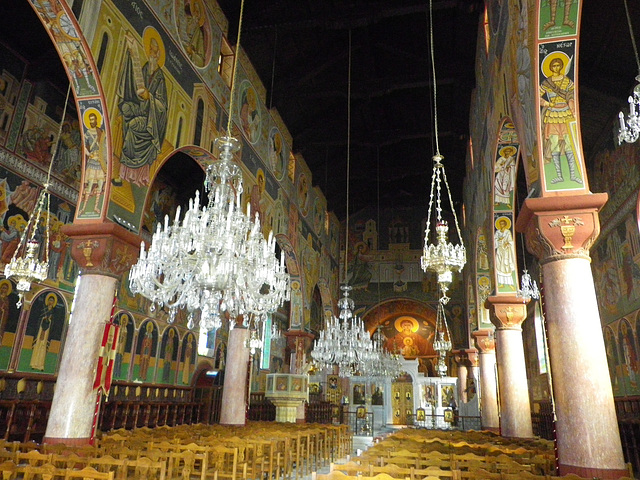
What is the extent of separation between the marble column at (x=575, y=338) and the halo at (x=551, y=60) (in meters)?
1.76

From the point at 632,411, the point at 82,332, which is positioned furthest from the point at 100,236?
the point at 632,411

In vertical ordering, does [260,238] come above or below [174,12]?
below

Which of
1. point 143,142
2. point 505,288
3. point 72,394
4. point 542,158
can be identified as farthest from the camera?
point 505,288

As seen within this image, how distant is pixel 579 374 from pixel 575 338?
440 mm

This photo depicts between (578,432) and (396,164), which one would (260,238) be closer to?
(578,432)

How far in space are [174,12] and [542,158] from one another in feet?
27.2

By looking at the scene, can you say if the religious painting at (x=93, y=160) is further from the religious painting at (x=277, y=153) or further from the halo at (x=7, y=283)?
the religious painting at (x=277, y=153)

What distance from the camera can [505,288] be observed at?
11.4 m

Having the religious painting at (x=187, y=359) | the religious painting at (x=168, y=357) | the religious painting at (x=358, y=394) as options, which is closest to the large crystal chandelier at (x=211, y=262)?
the religious painting at (x=168, y=357)

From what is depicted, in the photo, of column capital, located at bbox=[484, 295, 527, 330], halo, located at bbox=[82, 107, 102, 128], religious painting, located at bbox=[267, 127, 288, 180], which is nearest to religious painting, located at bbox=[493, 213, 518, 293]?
column capital, located at bbox=[484, 295, 527, 330]

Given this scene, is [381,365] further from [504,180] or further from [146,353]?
[504,180]

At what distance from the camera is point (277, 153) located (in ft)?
56.2

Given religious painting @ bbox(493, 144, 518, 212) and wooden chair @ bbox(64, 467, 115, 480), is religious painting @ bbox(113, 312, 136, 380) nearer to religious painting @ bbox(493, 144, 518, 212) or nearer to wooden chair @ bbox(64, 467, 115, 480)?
wooden chair @ bbox(64, 467, 115, 480)

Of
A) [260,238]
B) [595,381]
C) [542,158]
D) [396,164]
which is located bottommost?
[595,381]
